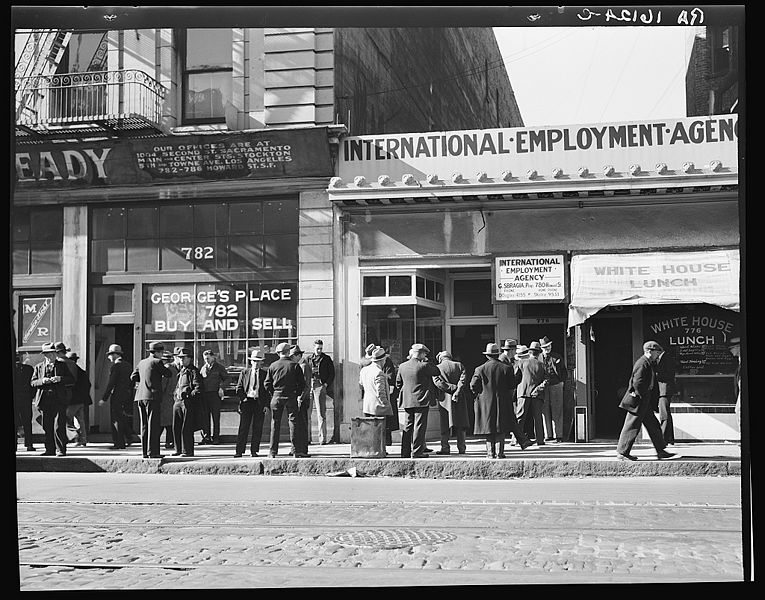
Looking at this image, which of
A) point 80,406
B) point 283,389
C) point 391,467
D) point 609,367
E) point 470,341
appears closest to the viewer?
point 391,467

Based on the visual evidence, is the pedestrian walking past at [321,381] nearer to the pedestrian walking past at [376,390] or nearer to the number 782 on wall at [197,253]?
the pedestrian walking past at [376,390]

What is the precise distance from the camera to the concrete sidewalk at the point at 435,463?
13.2 meters

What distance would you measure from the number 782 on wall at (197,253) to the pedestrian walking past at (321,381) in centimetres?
240

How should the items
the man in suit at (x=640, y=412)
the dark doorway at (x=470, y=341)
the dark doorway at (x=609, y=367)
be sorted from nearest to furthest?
the man in suit at (x=640, y=412) < the dark doorway at (x=609, y=367) < the dark doorway at (x=470, y=341)

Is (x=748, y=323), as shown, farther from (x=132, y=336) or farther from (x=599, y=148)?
(x=132, y=336)

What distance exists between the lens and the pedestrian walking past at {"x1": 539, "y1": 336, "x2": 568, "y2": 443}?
16203mm

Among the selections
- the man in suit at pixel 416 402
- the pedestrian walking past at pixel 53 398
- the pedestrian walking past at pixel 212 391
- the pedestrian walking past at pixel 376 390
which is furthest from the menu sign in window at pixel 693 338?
the pedestrian walking past at pixel 53 398

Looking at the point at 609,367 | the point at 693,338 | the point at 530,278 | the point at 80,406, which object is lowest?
the point at 80,406

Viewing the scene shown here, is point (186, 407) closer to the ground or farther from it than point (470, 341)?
closer to the ground

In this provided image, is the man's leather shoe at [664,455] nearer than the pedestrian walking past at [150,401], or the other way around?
the man's leather shoe at [664,455]

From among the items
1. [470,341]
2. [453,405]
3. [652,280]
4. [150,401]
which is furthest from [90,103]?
[652,280]

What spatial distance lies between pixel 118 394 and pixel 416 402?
4.85 m

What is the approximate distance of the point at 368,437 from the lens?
1393 cm

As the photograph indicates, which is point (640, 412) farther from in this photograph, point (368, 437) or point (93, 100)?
point (93, 100)
